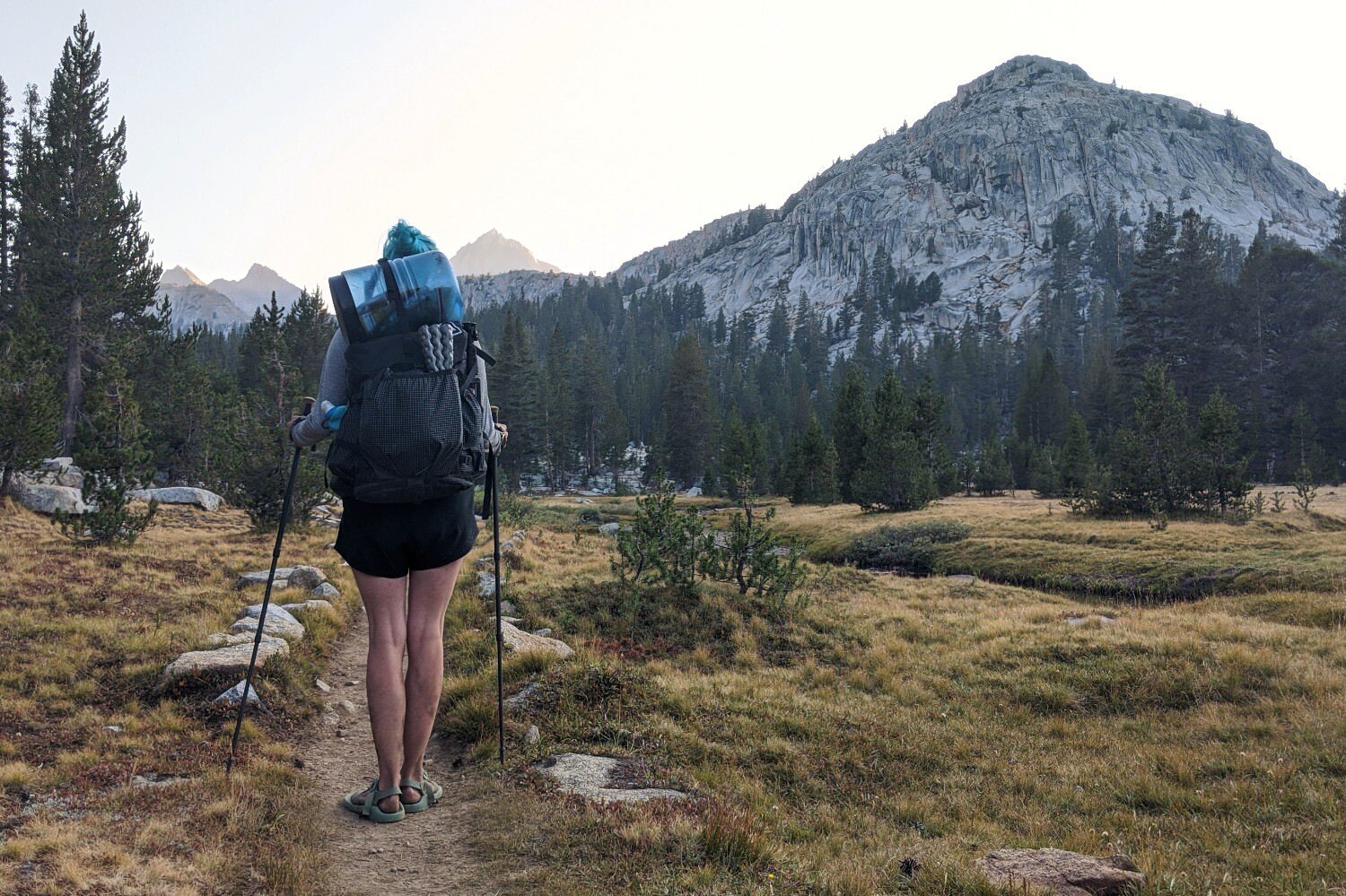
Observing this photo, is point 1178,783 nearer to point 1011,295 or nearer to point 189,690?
point 189,690

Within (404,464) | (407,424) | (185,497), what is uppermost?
(407,424)

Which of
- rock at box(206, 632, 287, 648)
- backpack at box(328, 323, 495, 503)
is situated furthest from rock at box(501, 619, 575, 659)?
backpack at box(328, 323, 495, 503)

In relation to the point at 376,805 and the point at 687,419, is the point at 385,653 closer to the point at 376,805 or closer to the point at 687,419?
the point at 376,805

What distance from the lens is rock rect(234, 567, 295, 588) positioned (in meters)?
11.5

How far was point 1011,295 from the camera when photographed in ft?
503

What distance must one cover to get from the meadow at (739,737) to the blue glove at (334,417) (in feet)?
7.68

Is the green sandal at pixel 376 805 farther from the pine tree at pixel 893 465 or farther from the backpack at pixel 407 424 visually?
the pine tree at pixel 893 465

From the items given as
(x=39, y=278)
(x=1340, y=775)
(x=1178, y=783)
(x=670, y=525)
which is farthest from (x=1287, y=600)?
(x=39, y=278)

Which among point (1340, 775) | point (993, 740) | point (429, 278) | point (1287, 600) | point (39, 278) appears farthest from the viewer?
point (39, 278)

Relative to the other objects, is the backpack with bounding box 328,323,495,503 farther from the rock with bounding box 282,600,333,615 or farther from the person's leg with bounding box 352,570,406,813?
the rock with bounding box 282,600,333,615

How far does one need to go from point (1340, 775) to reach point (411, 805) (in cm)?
799

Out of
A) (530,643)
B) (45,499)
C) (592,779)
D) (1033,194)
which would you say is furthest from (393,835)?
(1033,194)

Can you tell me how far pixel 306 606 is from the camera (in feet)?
32.8

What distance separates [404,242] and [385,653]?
253 centimetres
